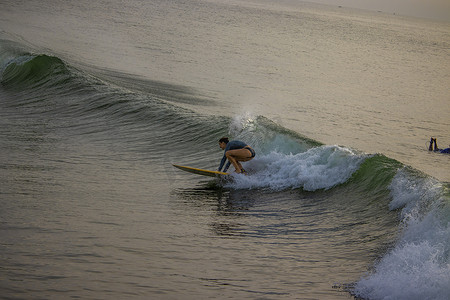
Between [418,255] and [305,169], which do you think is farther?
[305,169]

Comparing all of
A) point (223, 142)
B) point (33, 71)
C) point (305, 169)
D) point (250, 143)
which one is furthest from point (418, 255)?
point (33, 71)

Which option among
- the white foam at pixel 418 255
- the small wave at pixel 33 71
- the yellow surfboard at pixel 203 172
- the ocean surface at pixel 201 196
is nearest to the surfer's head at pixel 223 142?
the yellow surfboard at pixel 203 172

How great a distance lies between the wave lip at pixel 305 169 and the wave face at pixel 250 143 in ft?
0.08

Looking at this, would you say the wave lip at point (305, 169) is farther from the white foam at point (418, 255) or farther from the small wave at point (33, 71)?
the small wave at point (33, 71)

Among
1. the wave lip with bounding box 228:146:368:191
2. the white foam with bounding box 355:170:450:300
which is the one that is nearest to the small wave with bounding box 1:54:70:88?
the wave lip with bounding box 228:146:368:191

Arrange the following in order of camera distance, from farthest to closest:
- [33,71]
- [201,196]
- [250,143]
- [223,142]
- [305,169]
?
[33,71] < [250,143] < [305,169] < [223,142] < [201,196]

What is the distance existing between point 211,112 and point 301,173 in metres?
10.4

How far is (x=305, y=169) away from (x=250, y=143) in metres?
3.66

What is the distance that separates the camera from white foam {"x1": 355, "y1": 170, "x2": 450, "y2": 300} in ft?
23.0

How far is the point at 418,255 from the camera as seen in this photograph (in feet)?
26.0

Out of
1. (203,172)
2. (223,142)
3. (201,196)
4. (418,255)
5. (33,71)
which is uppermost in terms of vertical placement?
(33,71)

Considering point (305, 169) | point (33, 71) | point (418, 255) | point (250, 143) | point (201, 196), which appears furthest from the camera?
point (33, 71)

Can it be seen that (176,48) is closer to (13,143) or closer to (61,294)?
(13,143)

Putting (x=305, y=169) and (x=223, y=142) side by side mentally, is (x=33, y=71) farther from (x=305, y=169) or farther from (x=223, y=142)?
(x=305, y=169)
